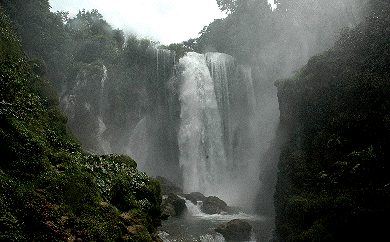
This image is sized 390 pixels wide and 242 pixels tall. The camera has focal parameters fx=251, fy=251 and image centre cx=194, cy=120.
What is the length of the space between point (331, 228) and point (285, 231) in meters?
4.92

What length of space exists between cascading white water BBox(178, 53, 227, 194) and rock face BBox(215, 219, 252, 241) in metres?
13.8

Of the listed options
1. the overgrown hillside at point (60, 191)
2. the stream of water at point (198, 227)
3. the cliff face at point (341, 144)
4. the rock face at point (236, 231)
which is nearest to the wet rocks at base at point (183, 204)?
the stream of water at point (198, 227)

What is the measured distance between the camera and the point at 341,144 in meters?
10.8

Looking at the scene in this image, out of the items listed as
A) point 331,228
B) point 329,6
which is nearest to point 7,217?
point 331,228

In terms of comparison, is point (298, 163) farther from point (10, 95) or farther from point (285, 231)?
point (10, 95)

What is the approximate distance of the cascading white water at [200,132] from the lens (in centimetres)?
2852

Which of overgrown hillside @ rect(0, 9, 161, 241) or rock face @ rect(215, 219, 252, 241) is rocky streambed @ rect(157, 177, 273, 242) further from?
overgrown hillside @ rect(0, 9, 161, 241)

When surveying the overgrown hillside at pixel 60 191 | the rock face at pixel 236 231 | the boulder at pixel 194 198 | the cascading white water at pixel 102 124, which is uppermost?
the cascading white water at pixel 102 124

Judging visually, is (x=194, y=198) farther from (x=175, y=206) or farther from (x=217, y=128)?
(x=217, y=128)

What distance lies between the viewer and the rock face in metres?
13.7

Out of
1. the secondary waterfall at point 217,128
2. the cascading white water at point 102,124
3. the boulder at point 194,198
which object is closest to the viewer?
the boulder at point 194,198

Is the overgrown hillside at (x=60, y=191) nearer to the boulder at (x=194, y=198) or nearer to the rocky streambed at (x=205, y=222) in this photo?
the rocky streambed at (x=205, y=222)

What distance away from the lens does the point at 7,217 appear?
3.90 m

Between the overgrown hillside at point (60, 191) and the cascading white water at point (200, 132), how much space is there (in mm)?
18834
